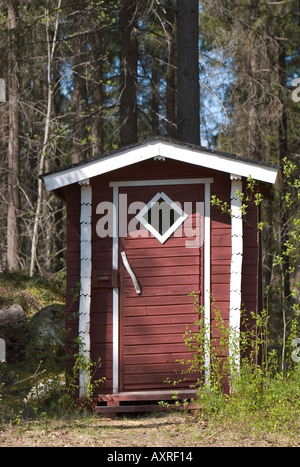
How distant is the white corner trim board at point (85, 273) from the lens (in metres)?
9.05

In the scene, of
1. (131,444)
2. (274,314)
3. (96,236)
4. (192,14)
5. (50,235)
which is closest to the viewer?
(131,444)

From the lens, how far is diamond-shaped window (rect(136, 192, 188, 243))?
9.16 m

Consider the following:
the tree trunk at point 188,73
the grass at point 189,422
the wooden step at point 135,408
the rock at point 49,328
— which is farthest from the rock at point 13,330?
the tree trunk at point 188,73

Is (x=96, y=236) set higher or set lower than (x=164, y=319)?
higher

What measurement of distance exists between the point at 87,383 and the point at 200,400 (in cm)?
141

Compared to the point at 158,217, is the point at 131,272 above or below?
below

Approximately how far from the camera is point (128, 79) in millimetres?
14742

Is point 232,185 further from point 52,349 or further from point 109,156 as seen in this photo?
point 52,349

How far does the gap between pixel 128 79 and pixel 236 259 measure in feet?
22.5

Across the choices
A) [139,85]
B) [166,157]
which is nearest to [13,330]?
[166,157]

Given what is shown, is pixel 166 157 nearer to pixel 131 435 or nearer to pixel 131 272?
pixel 131 272

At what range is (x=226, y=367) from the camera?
28.9ft

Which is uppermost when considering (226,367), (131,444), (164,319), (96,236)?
(96,236)

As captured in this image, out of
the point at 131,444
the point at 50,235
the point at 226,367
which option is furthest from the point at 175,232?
the point at 50,235
